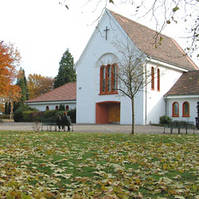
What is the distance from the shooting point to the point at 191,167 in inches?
264

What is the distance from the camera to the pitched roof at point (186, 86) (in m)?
30.4

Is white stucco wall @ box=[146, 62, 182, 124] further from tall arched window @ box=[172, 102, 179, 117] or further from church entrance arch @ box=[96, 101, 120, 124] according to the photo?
church entrance arch @ box=[96, 101, 120, 124]

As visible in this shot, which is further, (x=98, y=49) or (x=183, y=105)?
(x=98, y=49)

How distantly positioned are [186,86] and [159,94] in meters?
3.17

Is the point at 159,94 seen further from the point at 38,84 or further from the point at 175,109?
the point at 38,84

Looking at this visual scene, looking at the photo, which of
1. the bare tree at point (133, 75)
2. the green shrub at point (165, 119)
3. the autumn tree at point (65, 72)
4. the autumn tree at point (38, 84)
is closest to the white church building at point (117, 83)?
the green shrub at point (165, 119)

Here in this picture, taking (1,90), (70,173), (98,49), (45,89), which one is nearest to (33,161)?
(70,173)

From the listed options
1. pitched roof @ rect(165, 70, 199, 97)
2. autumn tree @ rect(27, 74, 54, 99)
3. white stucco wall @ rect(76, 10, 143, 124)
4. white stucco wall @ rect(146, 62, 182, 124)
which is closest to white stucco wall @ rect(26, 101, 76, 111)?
white stucco wall @ rect(76, 10, 143, 124)

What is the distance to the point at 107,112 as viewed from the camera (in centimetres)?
3450

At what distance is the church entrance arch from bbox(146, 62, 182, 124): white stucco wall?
430cm

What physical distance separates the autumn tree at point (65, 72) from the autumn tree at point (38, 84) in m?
14.3

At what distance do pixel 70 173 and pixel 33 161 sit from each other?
1.58 m

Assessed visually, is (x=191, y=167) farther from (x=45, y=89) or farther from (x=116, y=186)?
(x=45, y=89)

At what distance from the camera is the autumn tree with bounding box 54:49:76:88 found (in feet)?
210
